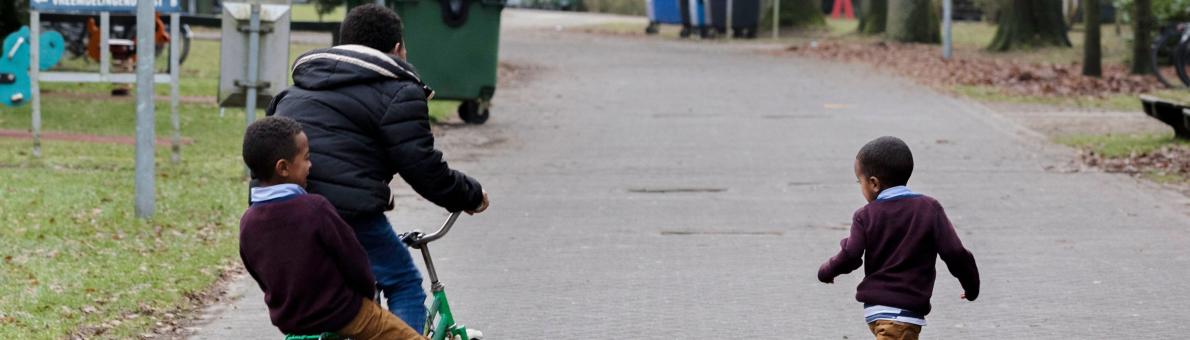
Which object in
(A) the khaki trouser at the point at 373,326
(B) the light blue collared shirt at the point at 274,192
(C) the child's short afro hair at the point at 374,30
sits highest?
(C) the child's short afro hair at the point at 374,30

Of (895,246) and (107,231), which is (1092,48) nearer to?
(107,231)

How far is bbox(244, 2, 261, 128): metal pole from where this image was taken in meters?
12.5

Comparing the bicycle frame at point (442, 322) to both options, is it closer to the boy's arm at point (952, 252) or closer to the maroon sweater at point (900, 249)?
the maroon sweater at point (900, 249)

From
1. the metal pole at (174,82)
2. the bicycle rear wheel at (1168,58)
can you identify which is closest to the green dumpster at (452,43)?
the metal pole at (174,82)

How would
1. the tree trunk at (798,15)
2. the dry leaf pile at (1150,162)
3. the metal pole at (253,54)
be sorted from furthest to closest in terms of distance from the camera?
the tree trunk at (798,15) → the dry leaf pile at (1150,162) → the metal pole at (253,54)

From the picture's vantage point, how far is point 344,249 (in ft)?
15.2

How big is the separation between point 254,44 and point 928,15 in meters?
23.8

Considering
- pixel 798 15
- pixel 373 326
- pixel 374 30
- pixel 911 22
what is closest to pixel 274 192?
pixel 373 326

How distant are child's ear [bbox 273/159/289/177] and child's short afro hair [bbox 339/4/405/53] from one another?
36.2 inches

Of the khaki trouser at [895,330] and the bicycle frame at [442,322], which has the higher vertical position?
the khaki trouser at [895,330]

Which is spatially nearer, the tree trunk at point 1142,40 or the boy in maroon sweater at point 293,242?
the boy in maroon sweater at point 293,242

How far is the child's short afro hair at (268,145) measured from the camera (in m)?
4.63

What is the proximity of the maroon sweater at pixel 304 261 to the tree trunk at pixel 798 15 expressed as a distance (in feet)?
125

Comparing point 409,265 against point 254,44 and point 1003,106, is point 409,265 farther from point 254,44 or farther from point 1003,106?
point 1003,106
